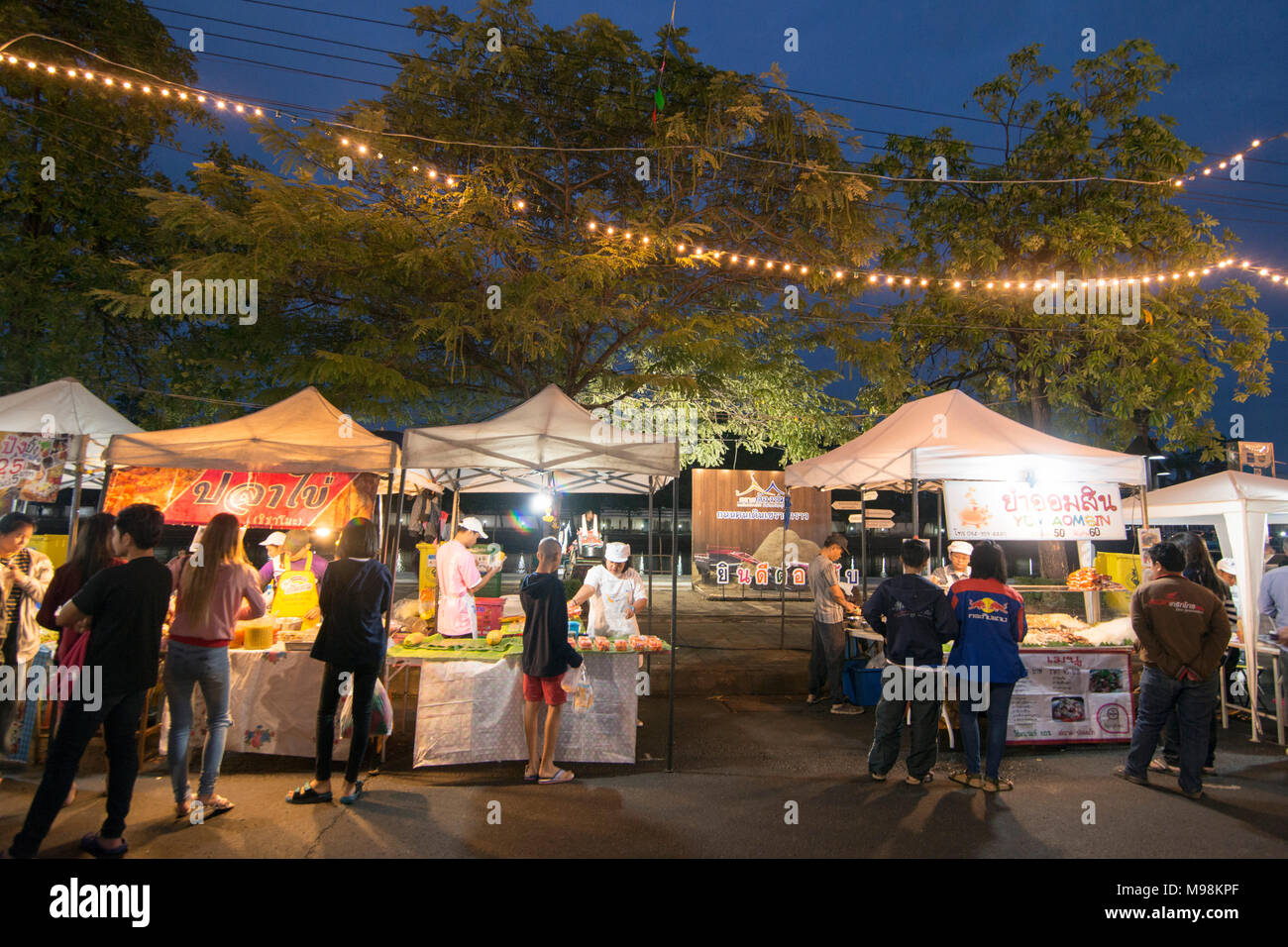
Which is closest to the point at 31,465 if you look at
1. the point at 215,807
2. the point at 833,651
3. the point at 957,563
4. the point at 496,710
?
the point at 215,807

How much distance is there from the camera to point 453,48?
10.1 metres

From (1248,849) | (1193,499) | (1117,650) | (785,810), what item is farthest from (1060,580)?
(785,810)

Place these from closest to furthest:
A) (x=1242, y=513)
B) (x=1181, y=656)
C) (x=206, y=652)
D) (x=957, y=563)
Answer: (x=206, y=652) < (x=1181, y=656) < (x=957, y=563) < (x=1242, y=513)

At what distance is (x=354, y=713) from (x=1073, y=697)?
A: 6434 mm

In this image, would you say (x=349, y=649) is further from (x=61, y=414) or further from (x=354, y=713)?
(x=61, y=414)

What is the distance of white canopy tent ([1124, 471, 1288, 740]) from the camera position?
287 inches

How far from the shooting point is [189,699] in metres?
4.21

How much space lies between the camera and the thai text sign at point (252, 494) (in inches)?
241

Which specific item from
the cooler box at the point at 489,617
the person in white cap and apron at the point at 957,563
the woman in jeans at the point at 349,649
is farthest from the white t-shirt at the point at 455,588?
the person in white cap and apron at the point at 957,563

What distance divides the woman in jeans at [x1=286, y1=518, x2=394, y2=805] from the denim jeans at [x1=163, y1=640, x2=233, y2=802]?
558 millimetres

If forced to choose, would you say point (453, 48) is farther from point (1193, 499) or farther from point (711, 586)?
point (711, 586)

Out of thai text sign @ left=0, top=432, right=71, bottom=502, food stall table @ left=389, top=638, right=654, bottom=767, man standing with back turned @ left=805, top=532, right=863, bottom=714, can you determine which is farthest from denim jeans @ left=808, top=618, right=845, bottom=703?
thai text sign @ left=0, top=432, right=71, bottom=502

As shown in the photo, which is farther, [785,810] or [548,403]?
[548,403]

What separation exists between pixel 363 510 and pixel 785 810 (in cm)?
455
